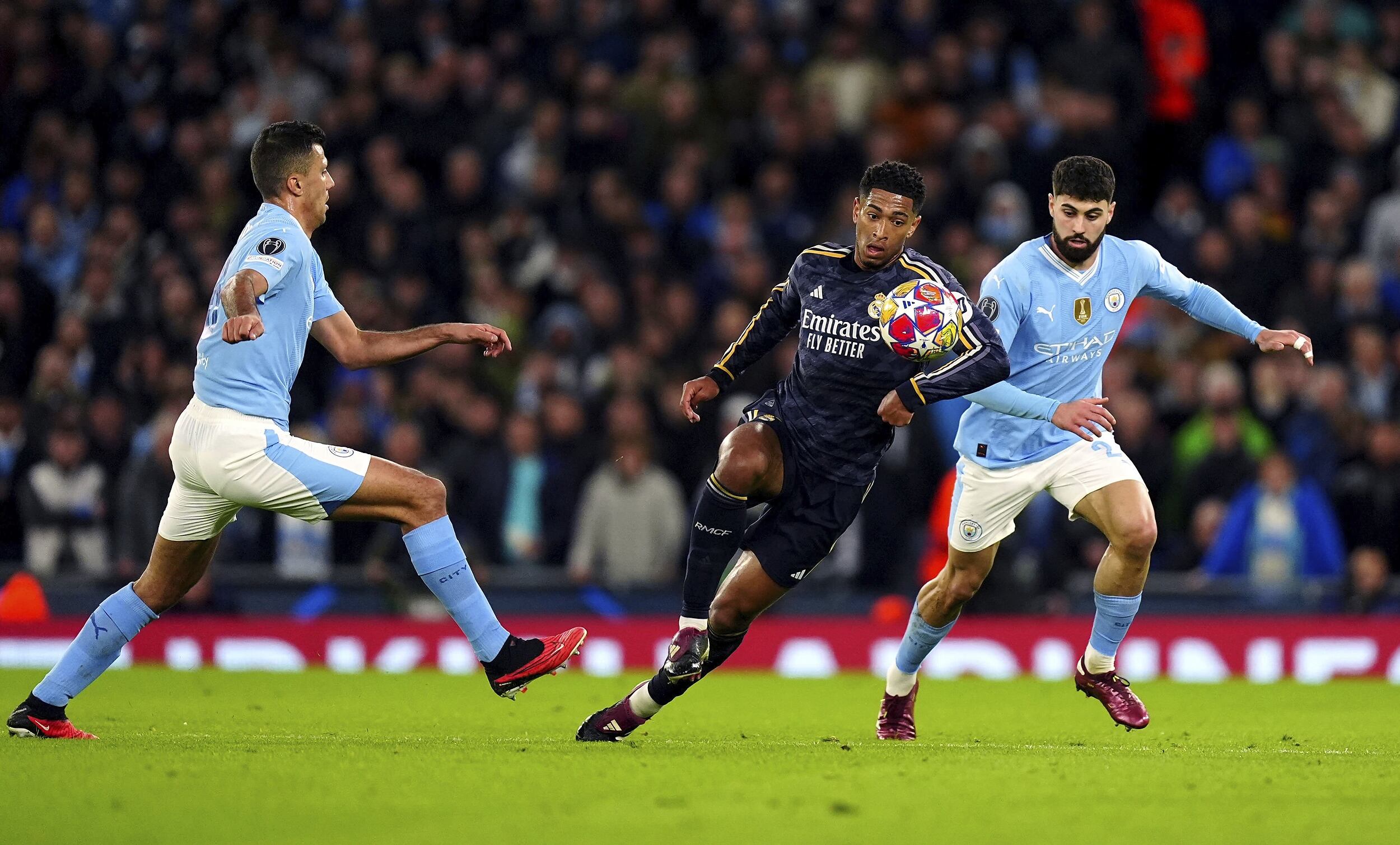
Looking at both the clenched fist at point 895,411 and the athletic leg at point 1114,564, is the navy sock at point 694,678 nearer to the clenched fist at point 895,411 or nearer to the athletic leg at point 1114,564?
the clenched fist at point 895,411

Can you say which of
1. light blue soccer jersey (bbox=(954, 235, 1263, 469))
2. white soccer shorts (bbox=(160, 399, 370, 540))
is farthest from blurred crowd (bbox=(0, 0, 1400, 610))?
white soccer shorts (bbox=(160, 399, 370, 540))

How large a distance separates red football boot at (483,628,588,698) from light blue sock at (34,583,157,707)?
1.47 m

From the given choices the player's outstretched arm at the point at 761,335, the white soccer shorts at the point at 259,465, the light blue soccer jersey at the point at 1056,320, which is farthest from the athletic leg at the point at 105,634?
the light blue soccer jersey at the point at 1056,320

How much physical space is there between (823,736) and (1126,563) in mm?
1505

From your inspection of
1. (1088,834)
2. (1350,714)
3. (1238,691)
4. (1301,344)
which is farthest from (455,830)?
(1238,691)

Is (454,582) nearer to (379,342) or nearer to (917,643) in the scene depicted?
(379,342)

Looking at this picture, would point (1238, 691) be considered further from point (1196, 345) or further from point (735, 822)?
point (735, 822)

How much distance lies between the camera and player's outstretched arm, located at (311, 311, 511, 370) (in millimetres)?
6918

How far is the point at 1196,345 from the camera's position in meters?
13.8

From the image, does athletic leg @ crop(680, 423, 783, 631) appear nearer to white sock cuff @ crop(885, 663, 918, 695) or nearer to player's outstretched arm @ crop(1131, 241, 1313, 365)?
white sock cuff @ crop(885, 663, 918, 695)

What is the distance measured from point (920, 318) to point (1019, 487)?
1.06 meters

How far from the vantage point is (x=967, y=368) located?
7070 mm

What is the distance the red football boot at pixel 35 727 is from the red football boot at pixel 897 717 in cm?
332

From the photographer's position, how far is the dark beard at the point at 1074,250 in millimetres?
7680
